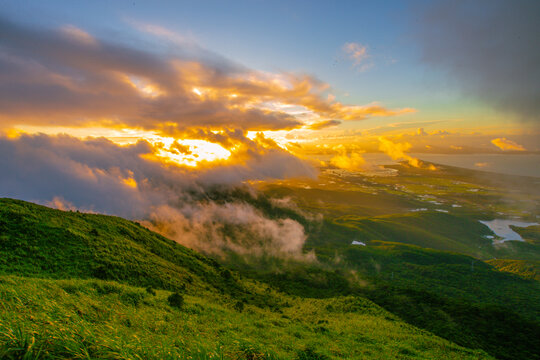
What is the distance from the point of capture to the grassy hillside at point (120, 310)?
18.0 ft

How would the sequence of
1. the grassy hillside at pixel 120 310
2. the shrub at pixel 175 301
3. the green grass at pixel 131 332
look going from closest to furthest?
1. the green grass at pixel 131 332
2. the grassy hillside at pixel 120 310
3. the shrub at pixel 175 301

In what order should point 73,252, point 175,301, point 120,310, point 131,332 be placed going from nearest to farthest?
point 131,332
point 120,310
point 175,301
point 73,252

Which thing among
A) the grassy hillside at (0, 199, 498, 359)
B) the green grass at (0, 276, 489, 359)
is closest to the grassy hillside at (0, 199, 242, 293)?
the grassy hillside at (0, 199, 498, 359)

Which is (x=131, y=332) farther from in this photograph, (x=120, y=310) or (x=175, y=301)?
(x=175, y=301)

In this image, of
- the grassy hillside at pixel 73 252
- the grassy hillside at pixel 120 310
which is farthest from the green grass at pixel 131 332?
the grassy hillside at pixel 73 252

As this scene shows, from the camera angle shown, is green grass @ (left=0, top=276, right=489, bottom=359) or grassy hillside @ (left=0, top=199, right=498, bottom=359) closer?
green grass @ (left=0, top=276, right=489, bottom=359)

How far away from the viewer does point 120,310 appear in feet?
67.9

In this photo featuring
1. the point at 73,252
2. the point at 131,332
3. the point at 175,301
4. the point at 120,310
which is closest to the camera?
the point at 131,332

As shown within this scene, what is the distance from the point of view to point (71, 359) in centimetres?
440

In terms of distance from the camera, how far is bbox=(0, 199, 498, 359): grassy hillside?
18.0ft

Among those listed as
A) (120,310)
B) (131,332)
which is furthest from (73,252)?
(131,332)

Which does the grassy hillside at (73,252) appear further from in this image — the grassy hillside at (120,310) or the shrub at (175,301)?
the shrub at (175,301)

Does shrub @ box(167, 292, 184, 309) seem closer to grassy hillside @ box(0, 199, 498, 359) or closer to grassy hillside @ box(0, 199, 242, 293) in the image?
grassy hillside @ box(0, 199, 498, 359)

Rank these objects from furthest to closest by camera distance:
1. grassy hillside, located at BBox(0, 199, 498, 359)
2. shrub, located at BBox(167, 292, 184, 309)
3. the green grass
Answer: shrub, located at BBox(167, 292, 184, 309) < grassy hillside, located at BBox(0, 199, 498, 359) < the green grass
